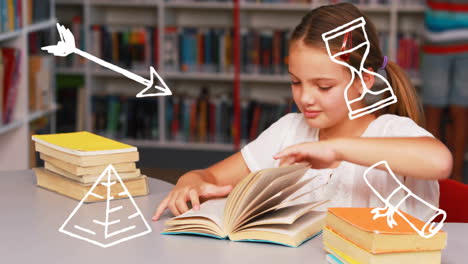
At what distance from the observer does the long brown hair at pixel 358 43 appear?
1.61 meters

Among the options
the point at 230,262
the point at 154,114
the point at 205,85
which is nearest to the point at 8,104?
the point at 154,114

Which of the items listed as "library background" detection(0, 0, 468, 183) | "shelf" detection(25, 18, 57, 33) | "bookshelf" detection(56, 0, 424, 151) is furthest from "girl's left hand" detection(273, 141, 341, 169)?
"bookshelf" detection(56, 0, 424, 151)

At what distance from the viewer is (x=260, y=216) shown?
1.31 metres

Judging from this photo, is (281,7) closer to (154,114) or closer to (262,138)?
(154,114)

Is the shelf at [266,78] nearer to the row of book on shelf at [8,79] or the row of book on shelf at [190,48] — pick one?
the row of book on shelf at [190,48]

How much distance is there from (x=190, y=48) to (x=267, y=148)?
2.93m

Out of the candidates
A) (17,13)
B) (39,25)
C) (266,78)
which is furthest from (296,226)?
(266,78)

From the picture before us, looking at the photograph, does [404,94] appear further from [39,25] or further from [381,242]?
[39,25]

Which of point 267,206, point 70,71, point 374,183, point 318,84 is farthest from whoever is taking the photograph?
point 70,71

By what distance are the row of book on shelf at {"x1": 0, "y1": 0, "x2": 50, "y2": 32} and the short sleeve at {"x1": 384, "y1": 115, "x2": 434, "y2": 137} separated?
6.88 ft

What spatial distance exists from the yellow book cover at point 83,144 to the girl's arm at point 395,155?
42cm

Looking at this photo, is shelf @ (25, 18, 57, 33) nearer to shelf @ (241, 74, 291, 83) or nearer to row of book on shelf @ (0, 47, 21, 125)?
row of book on shelf @ (0, 47, 21, 125)

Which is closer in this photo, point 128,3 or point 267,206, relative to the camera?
point 267,206

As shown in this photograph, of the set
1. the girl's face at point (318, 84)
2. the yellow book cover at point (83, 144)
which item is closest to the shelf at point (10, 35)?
the yellow book cover at point (83, 144)
